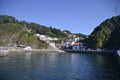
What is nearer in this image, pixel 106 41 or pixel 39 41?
pixel 106 41

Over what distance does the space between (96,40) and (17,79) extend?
92082 mm

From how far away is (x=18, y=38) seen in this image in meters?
143

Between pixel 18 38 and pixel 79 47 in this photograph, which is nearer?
pixel 79 47

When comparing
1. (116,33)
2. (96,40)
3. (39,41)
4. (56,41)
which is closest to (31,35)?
(39,41)

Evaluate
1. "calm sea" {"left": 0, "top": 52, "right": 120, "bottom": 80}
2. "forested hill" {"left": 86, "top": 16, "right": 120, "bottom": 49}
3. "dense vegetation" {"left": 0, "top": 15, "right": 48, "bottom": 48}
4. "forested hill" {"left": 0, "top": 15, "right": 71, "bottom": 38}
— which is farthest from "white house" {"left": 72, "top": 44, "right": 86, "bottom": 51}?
"calm sea" {"left": 0, "top": 52, "right": 120, "bottom": 80}

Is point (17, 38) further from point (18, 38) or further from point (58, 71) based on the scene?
point (58, 71)

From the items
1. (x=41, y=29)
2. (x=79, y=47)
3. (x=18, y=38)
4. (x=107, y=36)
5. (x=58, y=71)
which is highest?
(x=41, y=29)

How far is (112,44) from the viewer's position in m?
108

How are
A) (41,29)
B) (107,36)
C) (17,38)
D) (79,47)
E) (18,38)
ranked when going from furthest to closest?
(41,29) < (17,38) < (18,38) < (79,47) < (107,36)

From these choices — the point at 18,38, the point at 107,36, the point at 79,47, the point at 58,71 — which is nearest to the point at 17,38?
the point at 18,38

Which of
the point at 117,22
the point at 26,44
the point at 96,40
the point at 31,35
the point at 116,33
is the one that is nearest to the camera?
the point at 116,33

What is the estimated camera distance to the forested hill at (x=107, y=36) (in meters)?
106

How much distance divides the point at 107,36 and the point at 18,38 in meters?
55.8

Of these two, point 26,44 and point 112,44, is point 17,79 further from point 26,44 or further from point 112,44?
point 26,44
